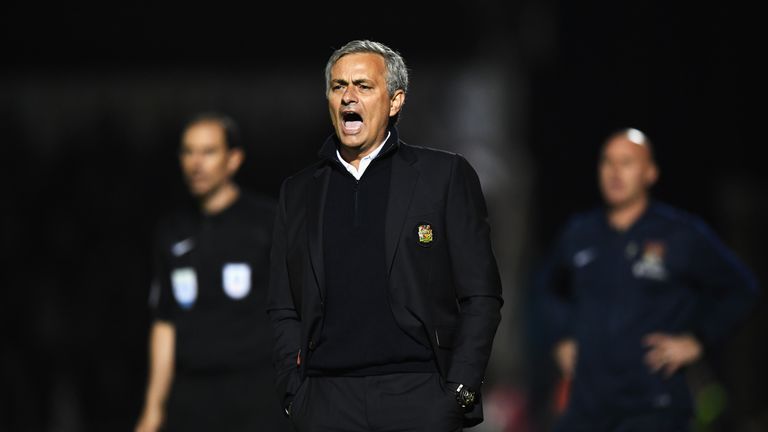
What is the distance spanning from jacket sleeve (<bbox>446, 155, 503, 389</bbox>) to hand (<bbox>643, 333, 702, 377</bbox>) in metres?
2.14

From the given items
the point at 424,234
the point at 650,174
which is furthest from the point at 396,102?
the point at 650,174

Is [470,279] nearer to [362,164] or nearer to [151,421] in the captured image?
[362,164]

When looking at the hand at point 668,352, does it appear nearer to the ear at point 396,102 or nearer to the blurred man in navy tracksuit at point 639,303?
the blurred man in navy tracksuit at point 639,303

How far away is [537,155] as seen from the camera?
13297 millimetres

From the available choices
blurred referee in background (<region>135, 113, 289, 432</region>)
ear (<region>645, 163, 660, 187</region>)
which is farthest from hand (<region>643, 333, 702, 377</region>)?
blurred referee in background (<region>135, 113, 289, 432</region>)

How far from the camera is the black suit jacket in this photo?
3.80 m

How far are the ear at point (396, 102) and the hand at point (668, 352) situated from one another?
94.6 inches

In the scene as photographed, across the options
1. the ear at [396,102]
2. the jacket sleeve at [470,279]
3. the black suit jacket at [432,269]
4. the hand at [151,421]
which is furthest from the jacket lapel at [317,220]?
the hand at [151,421]

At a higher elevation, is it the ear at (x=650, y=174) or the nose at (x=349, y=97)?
the nose at (x=349, y=97)

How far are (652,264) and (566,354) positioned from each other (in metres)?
0.73

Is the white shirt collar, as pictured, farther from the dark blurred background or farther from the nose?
the dark blurred background

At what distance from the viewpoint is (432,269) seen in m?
3.87

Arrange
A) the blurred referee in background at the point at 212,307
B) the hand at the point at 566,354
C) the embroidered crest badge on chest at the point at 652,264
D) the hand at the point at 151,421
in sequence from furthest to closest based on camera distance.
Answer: the hand at the point at 566,354 → the embroidered crest badge on chest at the point at 652,264 → the hand at the point at 151,421 → the blurred referee in background at the point at 212,307

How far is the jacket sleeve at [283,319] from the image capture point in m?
3.98
